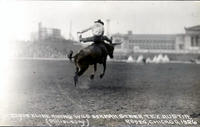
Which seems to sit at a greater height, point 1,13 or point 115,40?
point 1,13

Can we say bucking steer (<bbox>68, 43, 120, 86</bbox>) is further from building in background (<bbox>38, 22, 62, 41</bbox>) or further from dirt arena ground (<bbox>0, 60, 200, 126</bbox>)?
building in background (<bbox>38, 22, 62, 41</bbox>)

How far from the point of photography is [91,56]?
3.79m

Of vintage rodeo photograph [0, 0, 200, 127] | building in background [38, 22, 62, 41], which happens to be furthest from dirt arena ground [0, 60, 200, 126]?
building in background [38, 22, 62, 41]

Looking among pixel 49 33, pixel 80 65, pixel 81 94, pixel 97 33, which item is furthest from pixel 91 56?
pixel 49 33

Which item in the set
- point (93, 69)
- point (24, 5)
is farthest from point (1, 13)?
point (93, 69)

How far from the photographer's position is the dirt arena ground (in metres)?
3.66

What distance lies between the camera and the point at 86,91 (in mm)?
3885

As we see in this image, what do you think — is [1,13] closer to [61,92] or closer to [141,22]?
[61,92]

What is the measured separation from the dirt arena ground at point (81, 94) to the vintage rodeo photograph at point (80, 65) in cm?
1

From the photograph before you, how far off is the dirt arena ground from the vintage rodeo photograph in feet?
0.03

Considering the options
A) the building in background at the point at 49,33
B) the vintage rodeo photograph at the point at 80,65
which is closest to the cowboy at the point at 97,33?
the vintage rodeo photograph at the point at 80,65

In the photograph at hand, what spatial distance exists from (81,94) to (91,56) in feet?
1.46

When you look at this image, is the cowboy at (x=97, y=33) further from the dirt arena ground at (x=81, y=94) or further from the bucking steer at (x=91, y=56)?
Answer: the dirt arena ground at (x=81, y=94)

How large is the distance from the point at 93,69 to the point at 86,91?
0.27 metres
